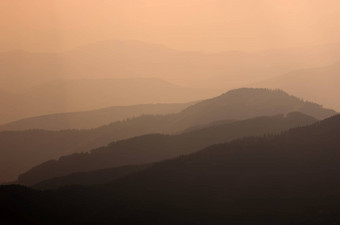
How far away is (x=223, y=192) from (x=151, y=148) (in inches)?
3006

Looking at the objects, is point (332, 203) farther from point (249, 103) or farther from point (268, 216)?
point (249, 103)

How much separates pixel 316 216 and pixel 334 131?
3509 centimetres

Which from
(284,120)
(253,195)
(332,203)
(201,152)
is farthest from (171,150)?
(332,203)

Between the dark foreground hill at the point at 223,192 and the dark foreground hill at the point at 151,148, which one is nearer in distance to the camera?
the dark foreground hill at the point at 223,192

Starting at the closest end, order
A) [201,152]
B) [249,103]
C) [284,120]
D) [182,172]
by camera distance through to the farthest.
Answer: [182,172] < [201,152] < [284,120] < [249,103]

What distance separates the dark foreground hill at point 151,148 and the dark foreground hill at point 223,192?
2613cm

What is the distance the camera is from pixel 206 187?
86250 millimetres

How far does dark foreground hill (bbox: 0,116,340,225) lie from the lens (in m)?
74.6

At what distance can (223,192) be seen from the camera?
82875 mm

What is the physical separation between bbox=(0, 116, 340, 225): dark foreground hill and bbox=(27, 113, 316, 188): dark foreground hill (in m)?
26.1

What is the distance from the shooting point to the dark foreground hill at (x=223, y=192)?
7462 centimetres

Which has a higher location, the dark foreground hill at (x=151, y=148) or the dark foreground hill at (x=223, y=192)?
the dark foreground hill at (x=151, y=148)

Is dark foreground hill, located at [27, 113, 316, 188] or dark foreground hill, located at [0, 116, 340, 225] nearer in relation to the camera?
dark foreground hill, located at [0, 116, 340, 225]

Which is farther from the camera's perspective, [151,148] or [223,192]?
[151,148]
